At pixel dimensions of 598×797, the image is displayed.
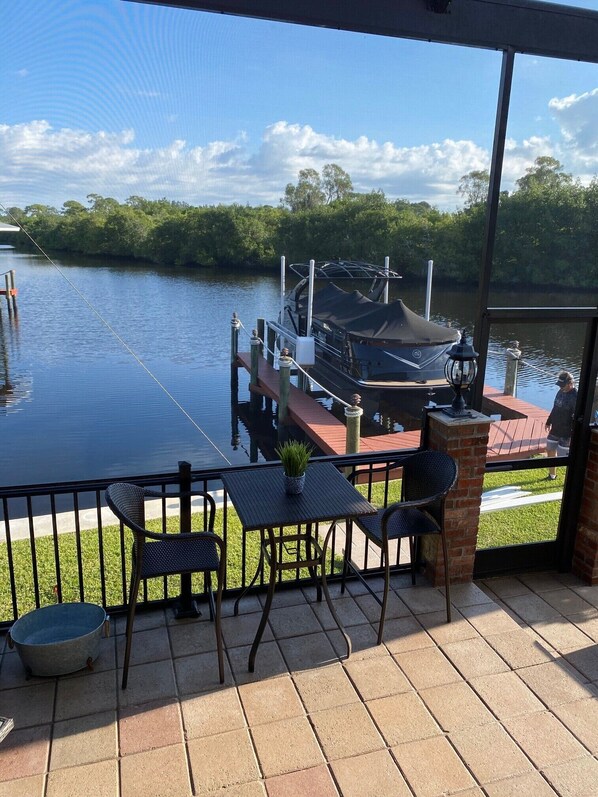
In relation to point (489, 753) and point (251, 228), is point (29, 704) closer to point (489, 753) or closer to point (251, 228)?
point (489, 753)

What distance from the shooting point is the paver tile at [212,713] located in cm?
193

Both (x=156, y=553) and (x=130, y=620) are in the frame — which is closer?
Result: (x=130, y=620)

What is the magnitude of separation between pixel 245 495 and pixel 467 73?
2.51 metres

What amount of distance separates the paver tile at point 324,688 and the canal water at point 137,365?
1.84m

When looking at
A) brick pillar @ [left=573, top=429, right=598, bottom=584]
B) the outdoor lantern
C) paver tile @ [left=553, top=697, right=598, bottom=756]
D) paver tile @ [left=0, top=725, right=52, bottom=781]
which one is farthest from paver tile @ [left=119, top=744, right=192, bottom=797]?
brick pillar @ [left=573, top=429, right=598, bottom=584]

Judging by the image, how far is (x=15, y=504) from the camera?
7621mm

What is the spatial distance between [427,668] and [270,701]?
630 mm

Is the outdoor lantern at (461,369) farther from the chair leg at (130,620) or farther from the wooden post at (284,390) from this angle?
the wooden post at (284,390)

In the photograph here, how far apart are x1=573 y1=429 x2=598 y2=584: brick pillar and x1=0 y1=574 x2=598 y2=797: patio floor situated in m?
0.46

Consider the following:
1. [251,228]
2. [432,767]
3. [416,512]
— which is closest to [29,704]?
[432,767]

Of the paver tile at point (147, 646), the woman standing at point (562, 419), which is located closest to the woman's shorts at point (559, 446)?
the woman standing at point (562, 419)

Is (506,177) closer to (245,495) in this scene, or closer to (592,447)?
(592,447)

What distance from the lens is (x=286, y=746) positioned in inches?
73.4

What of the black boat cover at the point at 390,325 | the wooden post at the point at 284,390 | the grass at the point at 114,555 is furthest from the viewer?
the black boat cover at the point at 390,325
